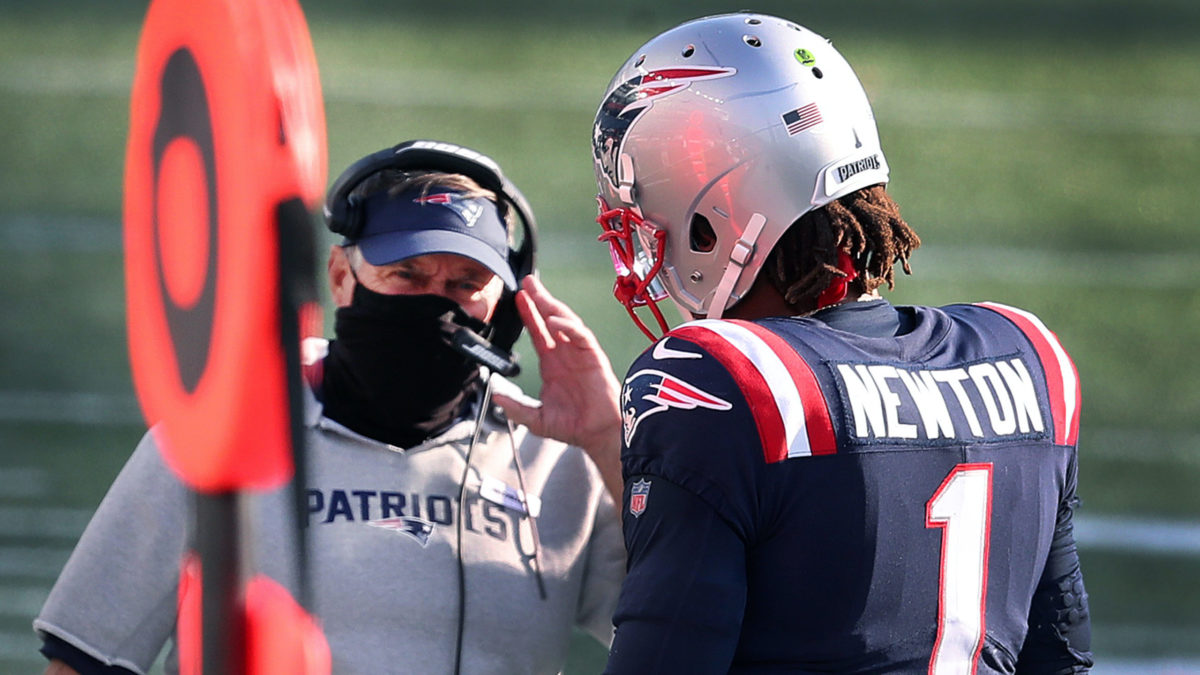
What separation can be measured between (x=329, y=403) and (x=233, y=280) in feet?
4.90

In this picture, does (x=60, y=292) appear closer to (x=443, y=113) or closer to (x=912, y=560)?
(x=443, y=113)

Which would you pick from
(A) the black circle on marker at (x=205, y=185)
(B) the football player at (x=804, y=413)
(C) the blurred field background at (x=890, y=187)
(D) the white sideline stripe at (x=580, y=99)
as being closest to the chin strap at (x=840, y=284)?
(B) the football player at (x=804, y=413)

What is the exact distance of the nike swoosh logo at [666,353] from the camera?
1512 mm

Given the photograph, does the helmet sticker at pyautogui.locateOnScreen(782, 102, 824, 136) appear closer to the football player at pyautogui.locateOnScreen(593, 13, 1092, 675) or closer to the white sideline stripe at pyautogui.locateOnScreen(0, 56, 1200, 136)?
the football player at pyautogui.locateOnScreen(593, 13, 1092, 675)

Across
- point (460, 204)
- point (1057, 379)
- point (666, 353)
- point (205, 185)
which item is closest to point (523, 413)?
point (460, 204)

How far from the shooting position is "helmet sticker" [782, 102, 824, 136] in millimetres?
1792

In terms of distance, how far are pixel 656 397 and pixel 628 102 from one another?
0.52 meters

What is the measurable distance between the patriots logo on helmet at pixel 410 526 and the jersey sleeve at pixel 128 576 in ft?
0.93

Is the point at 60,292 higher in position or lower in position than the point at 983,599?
lower

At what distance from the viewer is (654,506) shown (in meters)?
1.49

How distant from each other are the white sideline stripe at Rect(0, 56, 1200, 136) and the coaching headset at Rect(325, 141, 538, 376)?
7.45 meters

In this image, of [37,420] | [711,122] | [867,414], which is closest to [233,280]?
[867,414]

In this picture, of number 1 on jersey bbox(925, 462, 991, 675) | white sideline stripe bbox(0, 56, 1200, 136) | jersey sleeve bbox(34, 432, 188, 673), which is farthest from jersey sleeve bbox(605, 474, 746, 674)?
white sideline stripe bbox(0, 56, 1200, 136)

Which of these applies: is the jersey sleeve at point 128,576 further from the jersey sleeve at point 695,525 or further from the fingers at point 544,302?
the jersey sleeve at point 695,525
